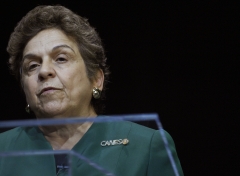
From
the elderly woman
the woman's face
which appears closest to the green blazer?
the elderly woman

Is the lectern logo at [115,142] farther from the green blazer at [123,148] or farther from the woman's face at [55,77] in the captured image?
the woman's face at [55,77]

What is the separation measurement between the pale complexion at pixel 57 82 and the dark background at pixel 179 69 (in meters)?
0.52

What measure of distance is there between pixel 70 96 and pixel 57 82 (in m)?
0.06

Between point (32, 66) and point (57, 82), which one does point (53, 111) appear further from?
point (32, 66)

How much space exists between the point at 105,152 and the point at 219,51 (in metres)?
0.89

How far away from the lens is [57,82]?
1533 millimetres

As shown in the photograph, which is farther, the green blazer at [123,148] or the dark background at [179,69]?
the dark background at [179,69]

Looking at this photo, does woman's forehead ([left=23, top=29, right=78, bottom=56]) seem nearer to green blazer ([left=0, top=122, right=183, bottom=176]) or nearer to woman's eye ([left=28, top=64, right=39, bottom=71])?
woman's eye ([left=28, top=64, right=39, bottom=71])

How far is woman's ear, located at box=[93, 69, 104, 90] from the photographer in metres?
1.73

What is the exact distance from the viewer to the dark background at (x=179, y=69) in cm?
206

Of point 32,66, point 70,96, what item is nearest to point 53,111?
point 70,96

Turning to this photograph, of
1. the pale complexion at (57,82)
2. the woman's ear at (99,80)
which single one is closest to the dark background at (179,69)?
the woman's ear at (99,80)

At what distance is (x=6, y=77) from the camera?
7.59ft

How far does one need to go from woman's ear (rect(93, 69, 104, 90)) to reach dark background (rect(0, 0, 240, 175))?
0.41 metres
